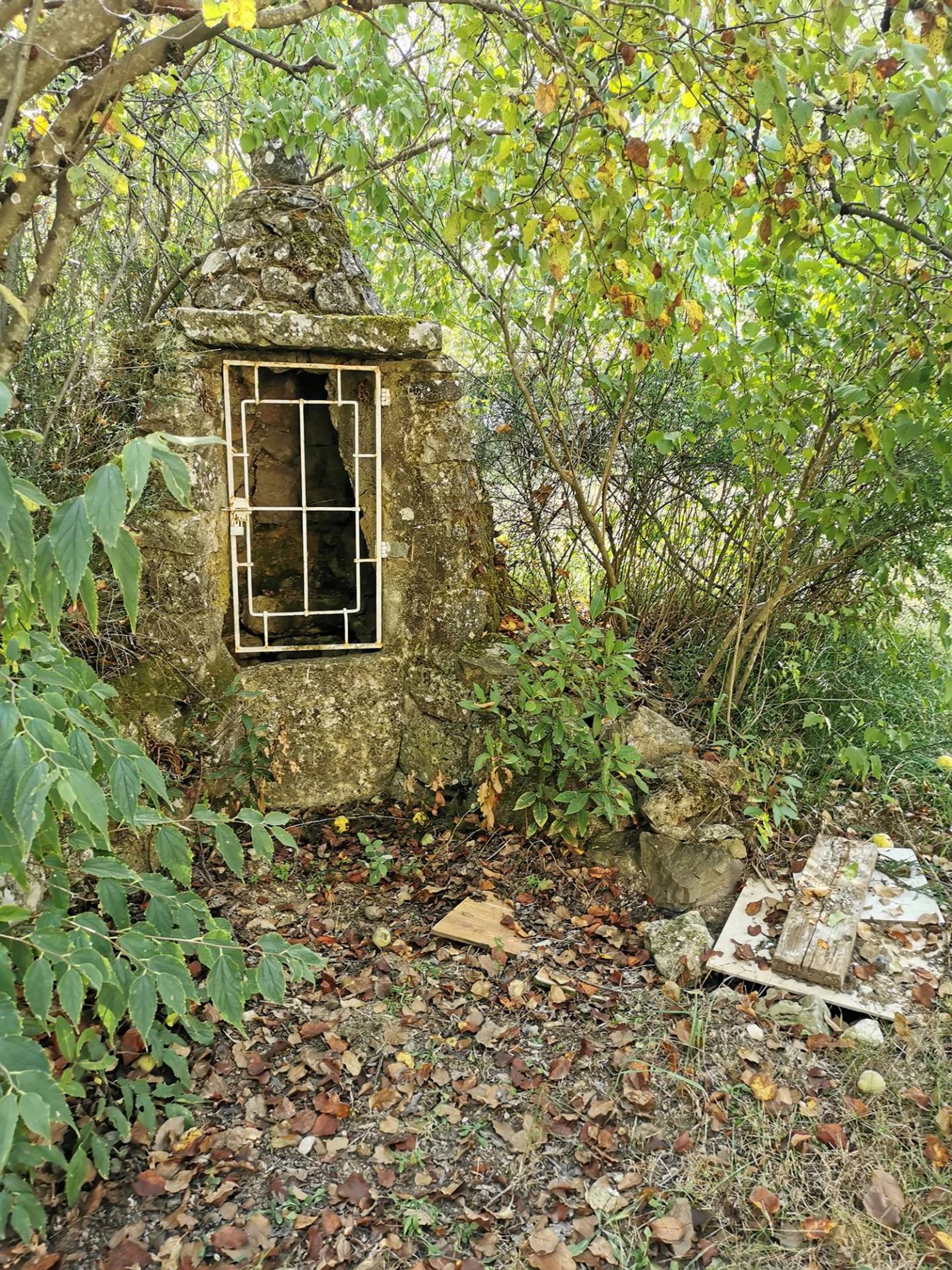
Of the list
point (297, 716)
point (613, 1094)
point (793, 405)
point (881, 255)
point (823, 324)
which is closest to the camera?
point (613, 1094)

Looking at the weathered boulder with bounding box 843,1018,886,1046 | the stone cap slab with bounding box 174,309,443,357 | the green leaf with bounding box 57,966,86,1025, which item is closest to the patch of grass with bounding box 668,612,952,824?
the weathered boulder with bounding box 843,1018,886,1046

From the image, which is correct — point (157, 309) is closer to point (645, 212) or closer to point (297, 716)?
point (297, 716)

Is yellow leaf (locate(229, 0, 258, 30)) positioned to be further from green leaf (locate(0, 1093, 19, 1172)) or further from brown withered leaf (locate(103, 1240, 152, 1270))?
brown withered leaf (locate(103, 1240, 152, 1270))

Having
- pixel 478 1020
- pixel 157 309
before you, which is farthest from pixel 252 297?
pixel 478 1020

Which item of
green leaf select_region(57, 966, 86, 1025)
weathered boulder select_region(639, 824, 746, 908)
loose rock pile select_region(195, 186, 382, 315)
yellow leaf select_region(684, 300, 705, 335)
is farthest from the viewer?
loose rock pile select_region(195, 186, 382, 315)

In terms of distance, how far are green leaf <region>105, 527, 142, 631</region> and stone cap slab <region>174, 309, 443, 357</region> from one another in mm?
2728

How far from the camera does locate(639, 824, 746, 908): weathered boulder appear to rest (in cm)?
358

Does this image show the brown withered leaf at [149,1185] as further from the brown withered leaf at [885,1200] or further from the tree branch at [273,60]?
the tree branch at [273,60]

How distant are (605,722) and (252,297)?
8.51ft

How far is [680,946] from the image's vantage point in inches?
126

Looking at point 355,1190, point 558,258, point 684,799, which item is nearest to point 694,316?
point 558,258

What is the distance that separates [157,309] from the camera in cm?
432

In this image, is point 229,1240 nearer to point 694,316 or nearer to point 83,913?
point 83,913

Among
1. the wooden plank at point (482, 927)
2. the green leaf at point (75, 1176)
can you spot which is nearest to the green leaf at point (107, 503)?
the green leaf at point (75, 1176)
